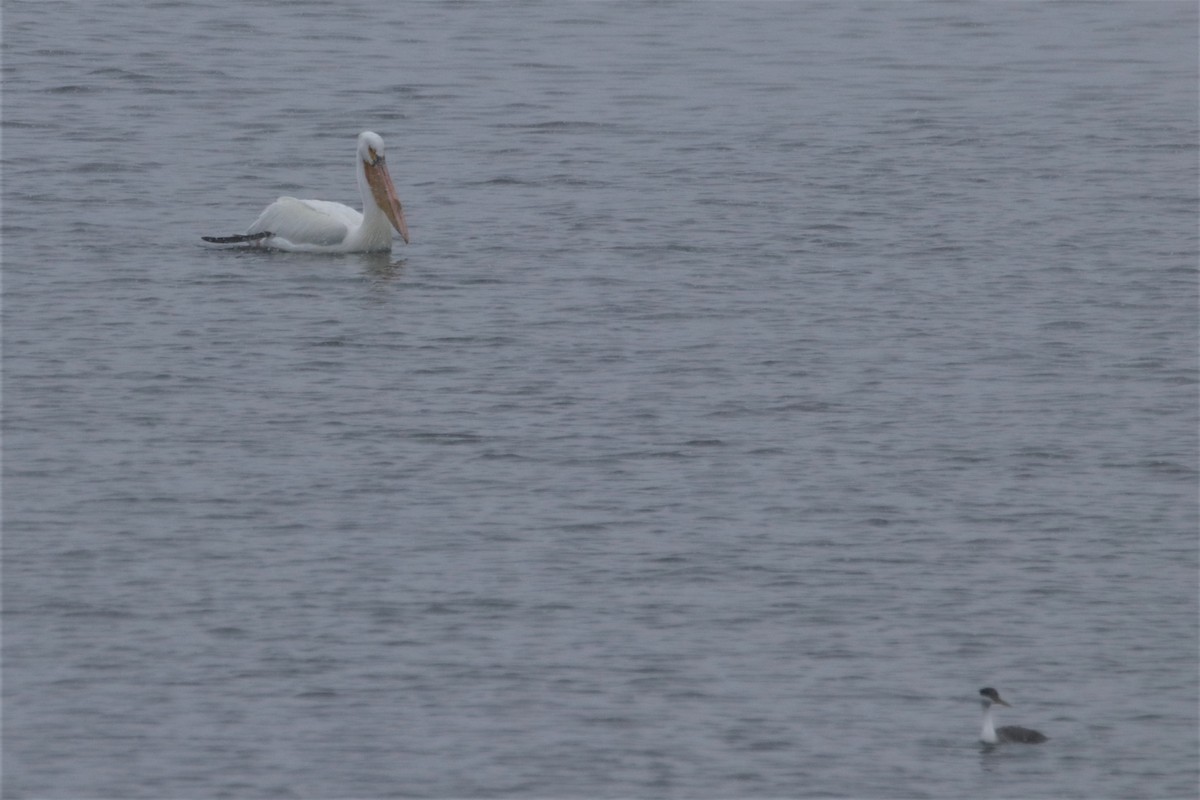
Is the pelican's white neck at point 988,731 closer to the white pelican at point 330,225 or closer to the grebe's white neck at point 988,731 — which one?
the grebe's white neck at point 988,731

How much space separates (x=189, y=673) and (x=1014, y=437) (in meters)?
4.85

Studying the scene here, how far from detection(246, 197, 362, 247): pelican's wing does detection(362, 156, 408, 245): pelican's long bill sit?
0.29m

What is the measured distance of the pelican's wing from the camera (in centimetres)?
1697

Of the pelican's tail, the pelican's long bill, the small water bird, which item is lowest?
the small water bird

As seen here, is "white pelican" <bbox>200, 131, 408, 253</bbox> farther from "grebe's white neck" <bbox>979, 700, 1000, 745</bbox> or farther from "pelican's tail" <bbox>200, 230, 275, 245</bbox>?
"grebe's white neck" <bbox>979, 700, 1000, 745</bbox>

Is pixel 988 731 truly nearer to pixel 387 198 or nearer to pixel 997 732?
pixel 997 732

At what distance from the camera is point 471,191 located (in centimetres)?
1873

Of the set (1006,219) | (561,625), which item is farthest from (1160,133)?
(561,625)

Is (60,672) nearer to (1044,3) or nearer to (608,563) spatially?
→ (608,563)

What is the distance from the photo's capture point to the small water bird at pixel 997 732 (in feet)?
29.2

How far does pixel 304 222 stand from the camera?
1705cm

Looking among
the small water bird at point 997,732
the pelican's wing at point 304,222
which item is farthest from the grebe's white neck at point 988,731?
the pelican's wing at point 304,222

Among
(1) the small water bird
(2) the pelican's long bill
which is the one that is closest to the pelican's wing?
(2) the pelican's long bill

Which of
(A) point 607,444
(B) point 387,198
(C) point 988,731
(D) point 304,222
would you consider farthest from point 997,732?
(D) point 304,222
